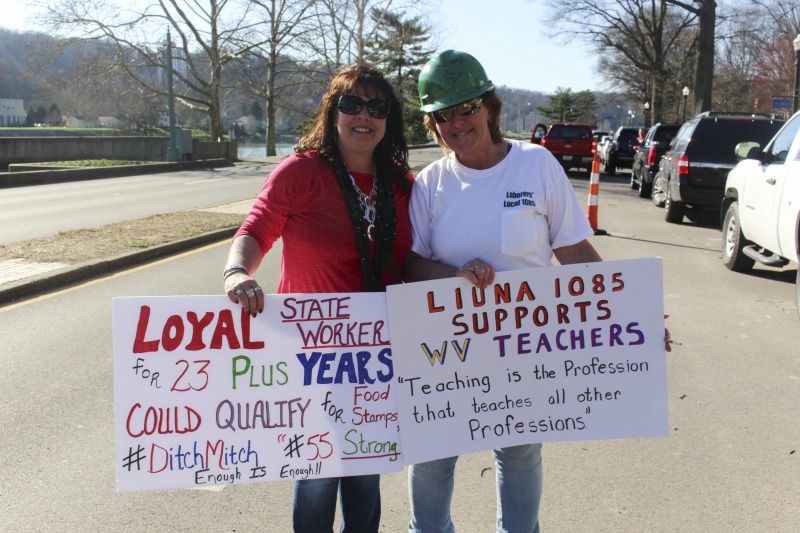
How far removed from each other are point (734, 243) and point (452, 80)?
768 centimetres

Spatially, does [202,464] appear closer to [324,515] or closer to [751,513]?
[324,515]

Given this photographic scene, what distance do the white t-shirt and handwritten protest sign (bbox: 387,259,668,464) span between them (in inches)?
4.2

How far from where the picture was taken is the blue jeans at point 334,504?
2.54 meters

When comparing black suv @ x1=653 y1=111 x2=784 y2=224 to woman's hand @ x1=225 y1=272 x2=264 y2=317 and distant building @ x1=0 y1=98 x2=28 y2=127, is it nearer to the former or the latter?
woman's hand @ x1=225 y1=272 x2=264 y2=317

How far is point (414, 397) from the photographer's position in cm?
259

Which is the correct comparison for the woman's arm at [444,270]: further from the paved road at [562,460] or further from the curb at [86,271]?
the curb at [86,271]

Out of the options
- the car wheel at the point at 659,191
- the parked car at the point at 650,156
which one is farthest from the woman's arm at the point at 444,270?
the parked car at the point at 650,156

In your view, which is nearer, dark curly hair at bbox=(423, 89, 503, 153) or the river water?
dark curly hair at bbox=(423, 89, 503, 153)

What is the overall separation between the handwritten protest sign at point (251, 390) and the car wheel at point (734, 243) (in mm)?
7393

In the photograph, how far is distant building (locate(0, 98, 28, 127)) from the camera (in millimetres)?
104438

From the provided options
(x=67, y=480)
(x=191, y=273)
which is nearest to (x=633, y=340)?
(x=67, y=480)

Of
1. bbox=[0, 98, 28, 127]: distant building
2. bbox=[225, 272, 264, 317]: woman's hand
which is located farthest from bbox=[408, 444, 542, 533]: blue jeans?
bbox=[0, 98, 28, 127]: distant building

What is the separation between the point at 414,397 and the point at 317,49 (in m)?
40.9

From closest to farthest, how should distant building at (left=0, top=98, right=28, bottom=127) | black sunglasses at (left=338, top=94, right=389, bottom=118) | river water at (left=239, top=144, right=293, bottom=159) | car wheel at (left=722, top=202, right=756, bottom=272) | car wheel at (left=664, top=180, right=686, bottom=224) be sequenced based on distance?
black sunglasses at (left=338, top=94, right=389, bottom=118) → car wheel at (left=722, top=202, right=756, bottom=272) → car wheel at (left=664, top=180, right=686, bottom=224) → river water at (left=239, top=144, right=293, bottom=159) → distant building at (left=0, top=98, right=28, bottom=127)
